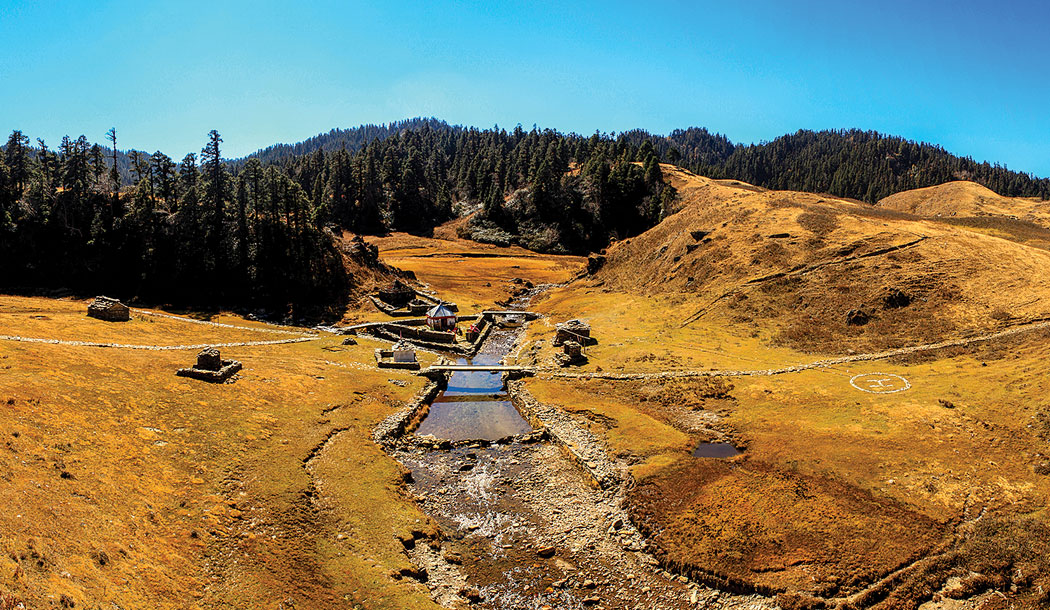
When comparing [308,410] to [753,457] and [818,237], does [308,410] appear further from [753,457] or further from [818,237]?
[818,237]

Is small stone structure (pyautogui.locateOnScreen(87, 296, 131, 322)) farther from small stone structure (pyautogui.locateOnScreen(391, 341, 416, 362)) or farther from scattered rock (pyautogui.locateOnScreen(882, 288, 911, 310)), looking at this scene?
scattered rock (pyautogui.locateOnScreen(882, 288, 911, 310))

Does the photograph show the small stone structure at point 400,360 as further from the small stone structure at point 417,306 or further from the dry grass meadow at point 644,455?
the small stone structure at point 417,306

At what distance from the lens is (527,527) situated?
29391 mm

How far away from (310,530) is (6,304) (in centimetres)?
6105

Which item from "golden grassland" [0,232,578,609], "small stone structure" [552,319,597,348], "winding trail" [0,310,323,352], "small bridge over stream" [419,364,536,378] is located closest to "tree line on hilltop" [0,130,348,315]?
"winding trail" [0,310,323,352]

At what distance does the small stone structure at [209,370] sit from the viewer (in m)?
40.6

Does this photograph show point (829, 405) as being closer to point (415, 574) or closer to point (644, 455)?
point (644, 455)

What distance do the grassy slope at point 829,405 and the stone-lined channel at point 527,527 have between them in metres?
2.09

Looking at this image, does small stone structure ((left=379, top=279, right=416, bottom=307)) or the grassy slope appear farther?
small stone structure ((left=379, top=279, right=416, bottom=307))

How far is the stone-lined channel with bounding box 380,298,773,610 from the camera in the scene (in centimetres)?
2422

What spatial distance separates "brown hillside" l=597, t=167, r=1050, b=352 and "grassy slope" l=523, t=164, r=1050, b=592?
0.87ft

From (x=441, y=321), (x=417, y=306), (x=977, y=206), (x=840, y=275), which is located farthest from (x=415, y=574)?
(x=977, y=206)

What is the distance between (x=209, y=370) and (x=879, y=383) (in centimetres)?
5391

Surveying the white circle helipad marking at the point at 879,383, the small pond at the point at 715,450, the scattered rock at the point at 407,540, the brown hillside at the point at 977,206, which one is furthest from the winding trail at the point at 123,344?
the brown hillside at the point at 977,206
